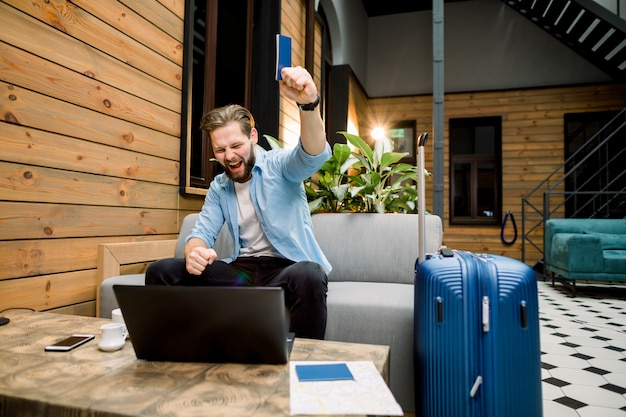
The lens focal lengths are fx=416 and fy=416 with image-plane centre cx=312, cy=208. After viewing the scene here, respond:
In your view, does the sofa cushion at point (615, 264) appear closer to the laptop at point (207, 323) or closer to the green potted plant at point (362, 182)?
the green potted plant at point (362, 182)

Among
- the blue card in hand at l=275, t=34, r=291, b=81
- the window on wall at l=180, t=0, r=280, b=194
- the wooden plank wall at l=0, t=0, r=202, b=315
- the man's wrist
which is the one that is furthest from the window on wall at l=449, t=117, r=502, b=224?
the blue card in hand at l=275, t=34, r=291, b=81

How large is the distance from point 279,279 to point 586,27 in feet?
22.4

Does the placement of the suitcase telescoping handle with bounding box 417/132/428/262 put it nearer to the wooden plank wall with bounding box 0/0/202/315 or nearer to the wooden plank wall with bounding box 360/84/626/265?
the wooden plank wall with bounding box 0/0/202/315

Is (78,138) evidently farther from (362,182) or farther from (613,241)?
(613,241)

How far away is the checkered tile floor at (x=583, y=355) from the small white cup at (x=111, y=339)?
157 centimetres

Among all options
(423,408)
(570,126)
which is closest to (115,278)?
(423,408)

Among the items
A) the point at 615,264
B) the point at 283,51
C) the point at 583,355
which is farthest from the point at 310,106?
the point at 615,264

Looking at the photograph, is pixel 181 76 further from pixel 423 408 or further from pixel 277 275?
pixel 423 408

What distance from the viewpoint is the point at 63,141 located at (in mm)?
1784

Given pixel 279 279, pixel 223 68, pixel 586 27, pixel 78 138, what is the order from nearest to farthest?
1. pixel 279 279
2. pixel 78 138
3. pixel 223 68
4. pixel 586 27

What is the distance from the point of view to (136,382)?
766 millimetres

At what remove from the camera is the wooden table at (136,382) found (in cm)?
66

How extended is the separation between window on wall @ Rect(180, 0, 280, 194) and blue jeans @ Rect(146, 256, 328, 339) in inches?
42.3

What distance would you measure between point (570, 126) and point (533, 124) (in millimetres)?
724
